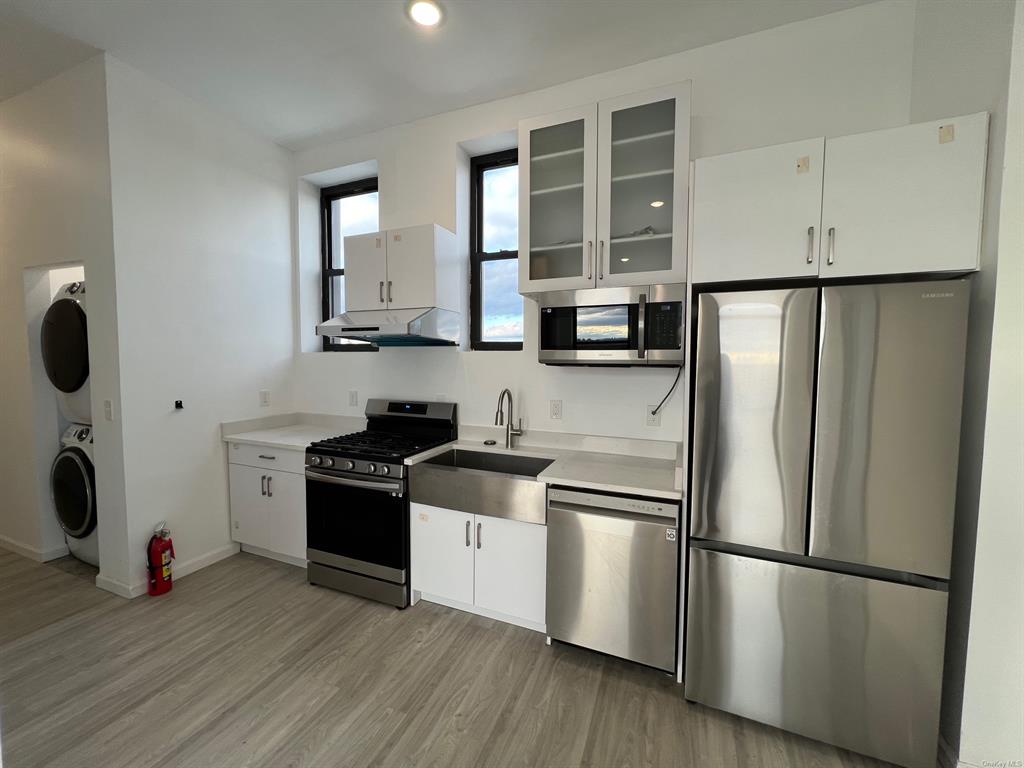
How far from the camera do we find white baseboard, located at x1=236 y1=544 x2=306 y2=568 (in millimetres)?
2918

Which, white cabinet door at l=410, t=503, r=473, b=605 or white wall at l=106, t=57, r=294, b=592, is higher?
white wall at l=106, t=57, r=294, b=592

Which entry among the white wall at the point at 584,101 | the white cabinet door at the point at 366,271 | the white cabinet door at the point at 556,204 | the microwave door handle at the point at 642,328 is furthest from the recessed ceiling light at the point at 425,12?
the microwave door handle at the point at 642,328

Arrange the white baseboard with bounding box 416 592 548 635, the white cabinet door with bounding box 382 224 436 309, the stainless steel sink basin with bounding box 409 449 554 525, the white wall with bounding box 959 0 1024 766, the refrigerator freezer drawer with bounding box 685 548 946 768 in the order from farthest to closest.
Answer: the white cabinet door with bounding box 382 224 436 309
the white baseboard with bounding box 416 592 548 635
the stainless steel sink basin with bounding box 409 449 554 525
the refrigerator freezer drawer with bounding box 685 548 946 768
the white wall with bounding box 959 0 1024 766

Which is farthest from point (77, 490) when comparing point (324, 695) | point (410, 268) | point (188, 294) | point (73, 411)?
point (410, 268)

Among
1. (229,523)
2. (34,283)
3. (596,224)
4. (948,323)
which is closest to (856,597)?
(948,323)

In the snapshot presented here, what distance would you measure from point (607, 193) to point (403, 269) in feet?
4.33

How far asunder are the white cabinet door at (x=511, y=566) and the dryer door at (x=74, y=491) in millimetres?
2559

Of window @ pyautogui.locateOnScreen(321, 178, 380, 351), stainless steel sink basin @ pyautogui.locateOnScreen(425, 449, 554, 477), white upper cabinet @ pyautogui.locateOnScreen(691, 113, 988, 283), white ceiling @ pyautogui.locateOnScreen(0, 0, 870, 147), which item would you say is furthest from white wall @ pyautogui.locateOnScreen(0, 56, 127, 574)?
white upper cabinet @ pyautogui.locateOnScreen(691, 113, 988, 283)

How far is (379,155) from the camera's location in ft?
10.2

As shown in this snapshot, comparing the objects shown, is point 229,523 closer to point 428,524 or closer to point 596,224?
point 428,524

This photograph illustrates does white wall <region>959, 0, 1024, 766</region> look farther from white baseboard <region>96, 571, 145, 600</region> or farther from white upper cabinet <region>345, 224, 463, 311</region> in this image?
white baseboard <region>96, 571, 145, 600</region>

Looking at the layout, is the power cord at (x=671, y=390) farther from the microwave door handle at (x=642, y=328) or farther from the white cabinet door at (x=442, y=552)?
the white cabinet door at (x=442, y=552)

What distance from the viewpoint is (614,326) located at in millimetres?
2131

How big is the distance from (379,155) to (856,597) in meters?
3.67
